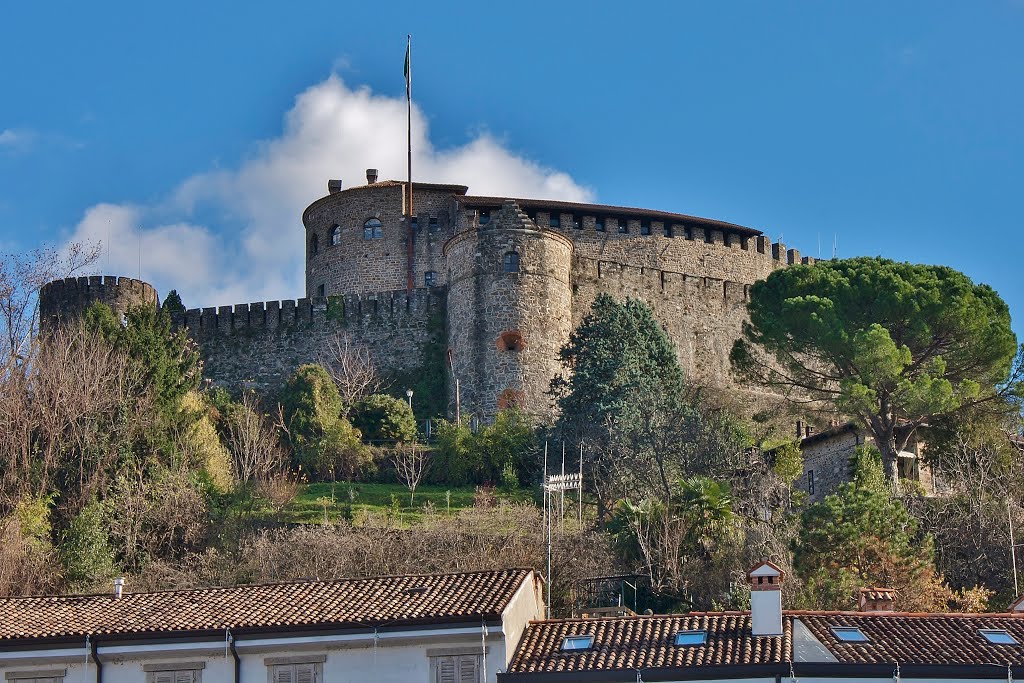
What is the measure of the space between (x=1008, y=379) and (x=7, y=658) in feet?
97.3

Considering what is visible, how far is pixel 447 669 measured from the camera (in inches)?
1133

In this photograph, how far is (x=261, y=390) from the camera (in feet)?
202

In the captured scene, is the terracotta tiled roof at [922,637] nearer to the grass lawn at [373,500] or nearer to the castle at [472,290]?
the grass lawn at [373,500]

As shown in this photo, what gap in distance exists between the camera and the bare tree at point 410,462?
172ft

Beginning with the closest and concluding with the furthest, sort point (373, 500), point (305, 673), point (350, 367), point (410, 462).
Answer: point (305, 673), point (373, 500), point (410, 462), point (350, 367)

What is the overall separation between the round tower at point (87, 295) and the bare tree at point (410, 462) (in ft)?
46.2

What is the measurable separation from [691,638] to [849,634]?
7.92 ft

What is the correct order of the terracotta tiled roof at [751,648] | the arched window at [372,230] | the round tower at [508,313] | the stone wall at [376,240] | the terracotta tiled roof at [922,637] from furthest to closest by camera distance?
the arched window at [372,230]
the stone wall at [376,240]
the round tower at [508,313]
the terracotta tiled roof at [922,637]
the terracotta tiled roof at [751,648]

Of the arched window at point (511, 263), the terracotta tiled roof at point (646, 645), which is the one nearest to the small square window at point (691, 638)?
the terracotta tiled roof at point (646, 645)

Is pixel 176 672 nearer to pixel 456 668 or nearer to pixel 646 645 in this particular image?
pixel 456 668

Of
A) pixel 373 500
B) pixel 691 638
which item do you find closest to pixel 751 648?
pixel 691 638

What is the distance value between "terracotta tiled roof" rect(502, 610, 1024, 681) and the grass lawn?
1854 centimetres

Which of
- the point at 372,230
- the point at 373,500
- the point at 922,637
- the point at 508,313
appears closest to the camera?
the point at 922,637

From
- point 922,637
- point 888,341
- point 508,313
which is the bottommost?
point 922,637
